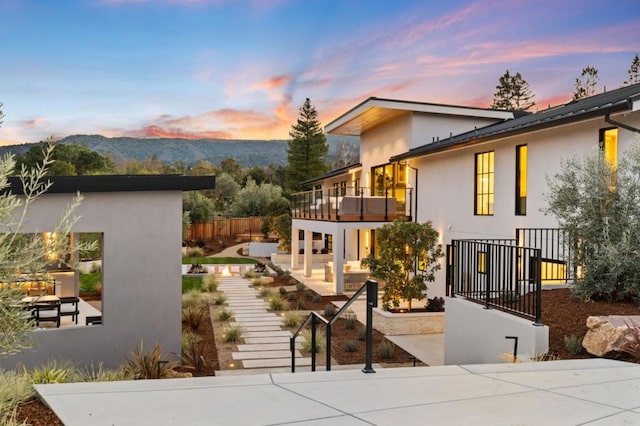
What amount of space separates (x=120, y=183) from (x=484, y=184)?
34.5ft

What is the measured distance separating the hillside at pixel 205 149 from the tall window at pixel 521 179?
371 ft

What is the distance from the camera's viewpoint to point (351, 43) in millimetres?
32125

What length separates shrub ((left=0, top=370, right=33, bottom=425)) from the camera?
389 cm

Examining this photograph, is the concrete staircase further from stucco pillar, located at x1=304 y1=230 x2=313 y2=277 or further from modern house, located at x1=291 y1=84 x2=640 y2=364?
stucco pillar, located at x1=304 y1=230 x2=313 y2=277

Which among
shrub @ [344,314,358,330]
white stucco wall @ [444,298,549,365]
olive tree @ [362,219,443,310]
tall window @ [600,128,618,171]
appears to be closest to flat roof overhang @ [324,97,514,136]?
olive tree @ [362,219,443,310]

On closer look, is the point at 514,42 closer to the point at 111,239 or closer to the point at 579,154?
the point at 579,154

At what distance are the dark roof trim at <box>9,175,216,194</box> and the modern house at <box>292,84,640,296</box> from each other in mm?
7063

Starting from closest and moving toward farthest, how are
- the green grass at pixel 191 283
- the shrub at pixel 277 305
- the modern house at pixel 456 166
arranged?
the modern house at pixel 456 166 → the shrub at pixel 277 305 → the green grass at pixel 191 283

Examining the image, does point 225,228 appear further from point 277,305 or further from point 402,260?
point 402,260

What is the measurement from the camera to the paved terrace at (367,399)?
4.39m

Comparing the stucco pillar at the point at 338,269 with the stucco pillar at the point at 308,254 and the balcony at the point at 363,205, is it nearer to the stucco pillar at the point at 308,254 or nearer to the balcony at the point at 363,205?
the balcony at the point at 363,205

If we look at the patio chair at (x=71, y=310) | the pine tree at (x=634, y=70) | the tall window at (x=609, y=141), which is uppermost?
the pine tree at (x=634, y=70)

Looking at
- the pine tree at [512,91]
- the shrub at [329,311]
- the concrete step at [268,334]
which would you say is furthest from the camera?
the pine tree at [512,91]

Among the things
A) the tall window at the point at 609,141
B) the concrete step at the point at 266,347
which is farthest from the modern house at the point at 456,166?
the concrete step at the point at 266,347
